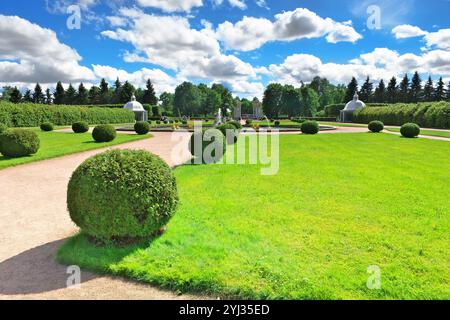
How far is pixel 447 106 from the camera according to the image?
1554 inches

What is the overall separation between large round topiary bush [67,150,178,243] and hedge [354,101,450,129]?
44.6 metres

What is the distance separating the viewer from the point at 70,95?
100 m

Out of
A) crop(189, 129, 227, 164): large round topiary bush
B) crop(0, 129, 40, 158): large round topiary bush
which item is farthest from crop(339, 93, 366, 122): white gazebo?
crop(0, 129, 40, 158): large round topiary bush

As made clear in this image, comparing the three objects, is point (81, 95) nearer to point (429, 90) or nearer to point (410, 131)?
point (410, 131)

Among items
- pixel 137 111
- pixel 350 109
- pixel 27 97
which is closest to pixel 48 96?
pixel 27 97

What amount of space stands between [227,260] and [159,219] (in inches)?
51.3

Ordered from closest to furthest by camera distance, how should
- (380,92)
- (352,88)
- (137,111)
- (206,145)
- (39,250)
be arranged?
(39,250) → (206,145) → (137,111) → (352,88) → (380,92)

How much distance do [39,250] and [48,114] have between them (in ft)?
148

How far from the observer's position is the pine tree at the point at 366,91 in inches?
3913

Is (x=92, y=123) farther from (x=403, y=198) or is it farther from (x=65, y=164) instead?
(x=403, y=198)

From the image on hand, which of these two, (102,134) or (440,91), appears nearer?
(102,134)

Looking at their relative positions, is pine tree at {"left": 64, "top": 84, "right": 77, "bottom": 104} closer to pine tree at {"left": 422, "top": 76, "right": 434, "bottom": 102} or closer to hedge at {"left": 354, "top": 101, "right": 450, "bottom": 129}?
hedge at {"left": 354, "top": 101, "right": 450, "bottom": 129}

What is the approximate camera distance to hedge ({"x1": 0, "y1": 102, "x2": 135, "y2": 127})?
37969mm
